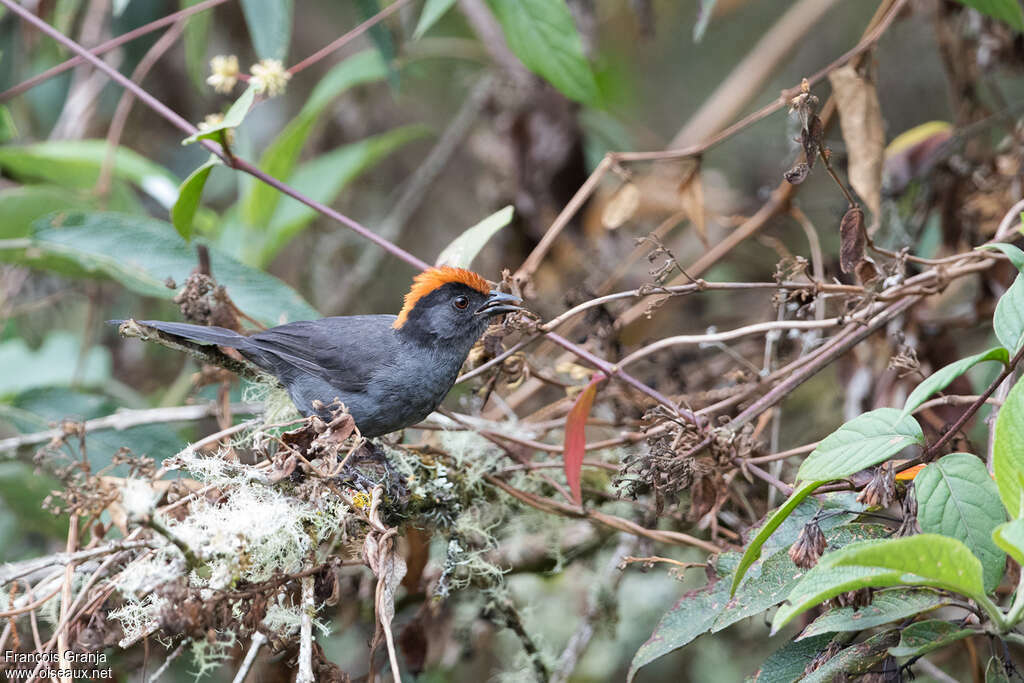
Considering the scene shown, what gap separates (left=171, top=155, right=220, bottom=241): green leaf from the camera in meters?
2.73

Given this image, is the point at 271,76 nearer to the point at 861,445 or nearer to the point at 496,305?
the point at 496,305

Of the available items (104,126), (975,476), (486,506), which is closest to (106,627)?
(486,506)

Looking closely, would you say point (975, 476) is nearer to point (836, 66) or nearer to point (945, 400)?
point (945, 400)

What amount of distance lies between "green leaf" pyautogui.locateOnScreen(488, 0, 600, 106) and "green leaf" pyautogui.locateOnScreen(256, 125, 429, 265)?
1.63m

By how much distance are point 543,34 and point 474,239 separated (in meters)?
0.82

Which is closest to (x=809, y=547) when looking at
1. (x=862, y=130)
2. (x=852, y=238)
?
(x=852, y=238)

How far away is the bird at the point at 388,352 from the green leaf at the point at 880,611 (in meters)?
1.55

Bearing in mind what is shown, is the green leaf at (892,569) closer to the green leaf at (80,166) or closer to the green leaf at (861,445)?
the green leaf at (861,445)

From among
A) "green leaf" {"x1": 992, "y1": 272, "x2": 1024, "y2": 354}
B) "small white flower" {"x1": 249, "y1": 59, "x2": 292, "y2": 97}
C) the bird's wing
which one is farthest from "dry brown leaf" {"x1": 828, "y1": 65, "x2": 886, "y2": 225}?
"small white flower" {"x1": 249, "y1": 59, "x2": 292, "y2": 97}

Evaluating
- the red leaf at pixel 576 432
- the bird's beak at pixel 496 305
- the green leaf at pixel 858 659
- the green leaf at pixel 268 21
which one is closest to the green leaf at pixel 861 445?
the green leaf at pixel 858 659

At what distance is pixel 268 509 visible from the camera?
213 cm

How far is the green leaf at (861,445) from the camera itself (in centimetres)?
175

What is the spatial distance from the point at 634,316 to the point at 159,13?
3159 mm

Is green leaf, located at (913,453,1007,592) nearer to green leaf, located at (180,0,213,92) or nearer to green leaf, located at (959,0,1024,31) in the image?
green leaf, located at (959,0,1024,31)
